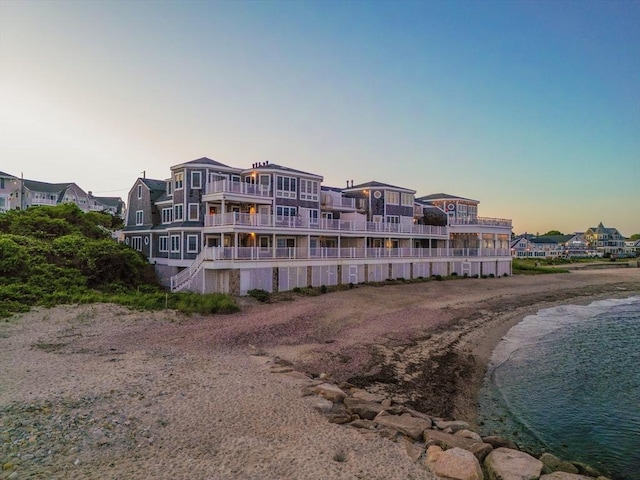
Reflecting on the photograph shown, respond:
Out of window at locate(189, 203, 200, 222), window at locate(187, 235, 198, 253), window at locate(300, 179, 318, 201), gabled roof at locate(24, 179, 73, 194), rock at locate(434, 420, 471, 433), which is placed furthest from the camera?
gabled roof at locate(24, 179, 73, 194)

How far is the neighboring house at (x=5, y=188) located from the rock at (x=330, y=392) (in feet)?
211

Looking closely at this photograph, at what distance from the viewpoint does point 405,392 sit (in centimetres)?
1339

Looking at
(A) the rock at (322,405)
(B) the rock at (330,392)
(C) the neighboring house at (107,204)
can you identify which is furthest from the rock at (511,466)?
(C) the neighboring house at (107,204)

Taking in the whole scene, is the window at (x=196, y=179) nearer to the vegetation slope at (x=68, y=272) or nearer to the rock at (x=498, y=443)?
the vegetation slope at (x=68, y=272)

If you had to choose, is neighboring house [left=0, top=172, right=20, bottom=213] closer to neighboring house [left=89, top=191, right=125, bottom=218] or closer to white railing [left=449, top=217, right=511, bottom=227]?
neighboring house [left=89, top=191, right=125, bottom=218]

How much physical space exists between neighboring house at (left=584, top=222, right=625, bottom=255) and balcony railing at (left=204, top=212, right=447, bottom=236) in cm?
12548

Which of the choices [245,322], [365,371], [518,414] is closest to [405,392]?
[365,371]

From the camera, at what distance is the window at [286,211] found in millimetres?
34484

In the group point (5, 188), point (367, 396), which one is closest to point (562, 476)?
point (367, 396)

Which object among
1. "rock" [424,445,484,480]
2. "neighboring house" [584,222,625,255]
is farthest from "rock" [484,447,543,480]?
"neighboring house" [584,222,625,255]

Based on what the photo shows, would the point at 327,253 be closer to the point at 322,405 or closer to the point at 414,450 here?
the point at 322,405

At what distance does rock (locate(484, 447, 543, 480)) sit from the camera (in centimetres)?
820

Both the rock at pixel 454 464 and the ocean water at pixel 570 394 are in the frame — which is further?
the ocean water at pixel 570 394

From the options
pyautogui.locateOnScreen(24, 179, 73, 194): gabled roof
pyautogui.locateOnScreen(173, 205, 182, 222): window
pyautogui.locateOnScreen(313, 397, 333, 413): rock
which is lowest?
pyautogui.locateOnScreen(313, 397, 333, 413): rock
